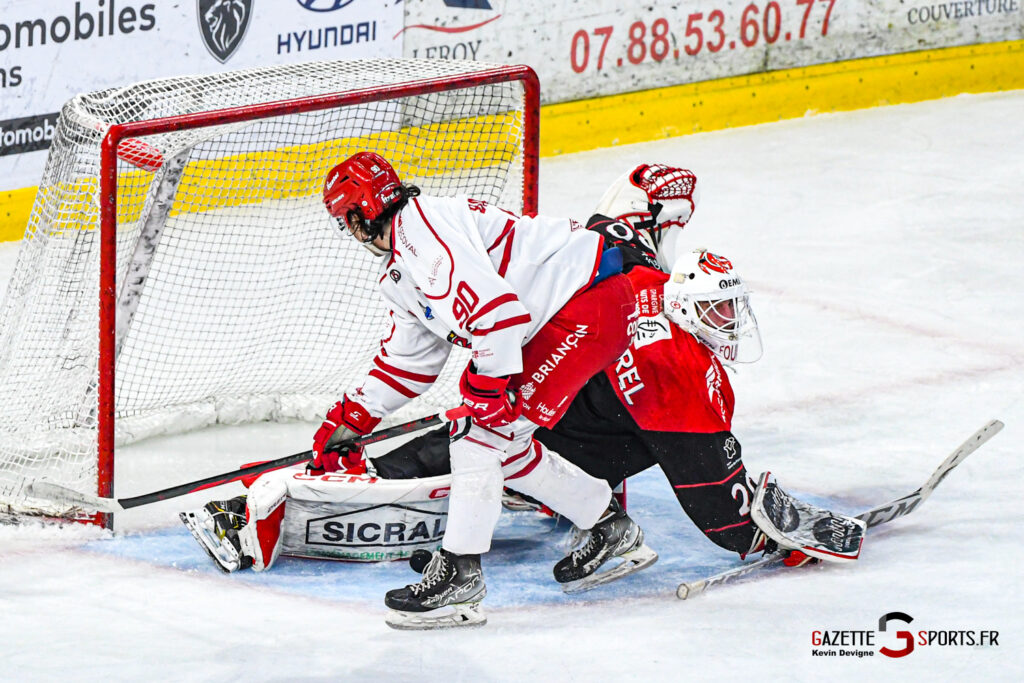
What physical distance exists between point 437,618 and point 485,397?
0.47m

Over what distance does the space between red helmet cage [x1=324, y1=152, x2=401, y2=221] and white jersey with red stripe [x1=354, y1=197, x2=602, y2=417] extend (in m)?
0.05

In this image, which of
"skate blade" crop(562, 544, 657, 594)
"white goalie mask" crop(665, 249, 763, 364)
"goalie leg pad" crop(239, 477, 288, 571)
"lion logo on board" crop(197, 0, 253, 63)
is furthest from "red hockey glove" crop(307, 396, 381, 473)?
"lion logo on board" crop(197, 0, 253, 63)

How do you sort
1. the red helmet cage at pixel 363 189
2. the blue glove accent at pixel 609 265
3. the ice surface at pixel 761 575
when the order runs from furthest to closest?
the blue glove accent at pixel 609 265 < the red helmet cage at pixel 363 189 < the ice surface at pixel 761 575

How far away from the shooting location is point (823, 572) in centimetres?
386

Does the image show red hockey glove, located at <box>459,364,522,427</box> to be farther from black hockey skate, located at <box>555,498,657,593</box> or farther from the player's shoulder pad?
black hockey skate, located at <box>555,498,657,593</box>

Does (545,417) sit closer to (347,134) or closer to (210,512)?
(210,512)

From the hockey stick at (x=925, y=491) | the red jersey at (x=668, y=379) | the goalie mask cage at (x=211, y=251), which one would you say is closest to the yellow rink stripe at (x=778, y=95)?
the goalie mask cage at (x=211, y=251)

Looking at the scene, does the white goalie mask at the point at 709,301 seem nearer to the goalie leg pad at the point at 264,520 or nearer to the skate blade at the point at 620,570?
the skate blade at the point at 620,570

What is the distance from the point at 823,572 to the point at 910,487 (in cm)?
69

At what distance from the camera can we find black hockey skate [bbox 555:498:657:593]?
3.77 m

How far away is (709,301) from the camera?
376 centimetres

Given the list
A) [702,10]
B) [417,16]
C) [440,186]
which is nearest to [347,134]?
[440,186]

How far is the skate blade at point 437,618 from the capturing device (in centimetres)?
346

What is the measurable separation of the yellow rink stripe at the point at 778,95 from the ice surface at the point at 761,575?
0.67 m
